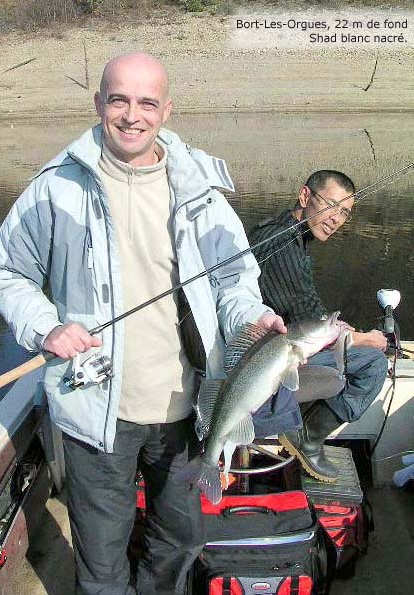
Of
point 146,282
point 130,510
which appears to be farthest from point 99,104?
point 130,510

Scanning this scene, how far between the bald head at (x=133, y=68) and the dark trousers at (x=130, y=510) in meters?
1.24

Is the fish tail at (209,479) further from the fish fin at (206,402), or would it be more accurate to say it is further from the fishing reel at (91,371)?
the fishing reel at (91,371)

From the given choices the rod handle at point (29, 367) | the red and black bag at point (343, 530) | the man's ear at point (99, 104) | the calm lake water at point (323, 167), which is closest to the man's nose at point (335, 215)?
the red and black bag at point (343, 530)

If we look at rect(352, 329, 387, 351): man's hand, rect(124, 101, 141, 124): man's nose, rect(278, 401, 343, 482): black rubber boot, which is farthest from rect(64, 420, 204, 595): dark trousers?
rect(352, 329, 387, 351): man's hand

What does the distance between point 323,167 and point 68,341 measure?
17.2 meters

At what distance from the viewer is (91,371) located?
7.39 feet

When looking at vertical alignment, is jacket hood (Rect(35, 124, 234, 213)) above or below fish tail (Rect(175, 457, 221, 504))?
above

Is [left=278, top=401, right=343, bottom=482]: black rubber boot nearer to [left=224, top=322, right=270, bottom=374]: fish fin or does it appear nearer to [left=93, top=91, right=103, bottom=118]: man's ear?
[left=224, top=322, right=270, bottom=374]: fish fin

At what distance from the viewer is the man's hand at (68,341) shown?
7.02 ft

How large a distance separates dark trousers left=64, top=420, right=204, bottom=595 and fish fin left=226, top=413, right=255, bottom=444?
0.76 feet

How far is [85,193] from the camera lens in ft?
7.52

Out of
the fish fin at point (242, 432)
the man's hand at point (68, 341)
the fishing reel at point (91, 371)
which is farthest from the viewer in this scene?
the fish fin at point (242, 432)

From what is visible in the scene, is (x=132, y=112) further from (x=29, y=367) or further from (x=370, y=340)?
(x=370, y=340)

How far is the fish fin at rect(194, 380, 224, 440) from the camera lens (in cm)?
240
